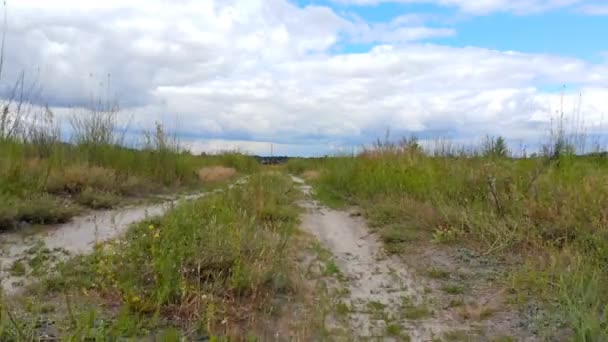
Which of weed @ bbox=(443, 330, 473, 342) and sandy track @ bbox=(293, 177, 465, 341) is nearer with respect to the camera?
weed @ bbox=(443, 330, 473, 342)

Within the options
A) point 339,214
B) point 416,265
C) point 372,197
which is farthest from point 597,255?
point 372,197

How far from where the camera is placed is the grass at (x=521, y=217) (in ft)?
11.1

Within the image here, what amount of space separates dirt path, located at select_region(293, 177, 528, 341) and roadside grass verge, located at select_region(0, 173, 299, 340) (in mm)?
484

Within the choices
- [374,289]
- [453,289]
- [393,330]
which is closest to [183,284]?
[393,330]

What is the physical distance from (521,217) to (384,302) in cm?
217

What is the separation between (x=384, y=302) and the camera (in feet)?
11.9

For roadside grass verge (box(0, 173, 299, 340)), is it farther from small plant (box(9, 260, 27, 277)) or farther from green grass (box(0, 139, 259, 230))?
green grass (box(0, 139, 259, 230))

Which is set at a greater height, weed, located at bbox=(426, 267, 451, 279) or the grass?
the grass

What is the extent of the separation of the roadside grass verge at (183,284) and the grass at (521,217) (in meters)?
1.60

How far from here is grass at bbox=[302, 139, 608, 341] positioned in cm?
337

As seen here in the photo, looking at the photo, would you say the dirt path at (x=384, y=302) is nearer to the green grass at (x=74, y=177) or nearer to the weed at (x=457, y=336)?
the weed at (x=457, y=336)

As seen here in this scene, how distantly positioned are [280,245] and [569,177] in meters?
3.95

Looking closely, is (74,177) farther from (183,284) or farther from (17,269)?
(183,284)

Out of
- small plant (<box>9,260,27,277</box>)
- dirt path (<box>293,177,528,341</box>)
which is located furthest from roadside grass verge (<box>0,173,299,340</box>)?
dirt path (<box>293,177,528,341</box>)
